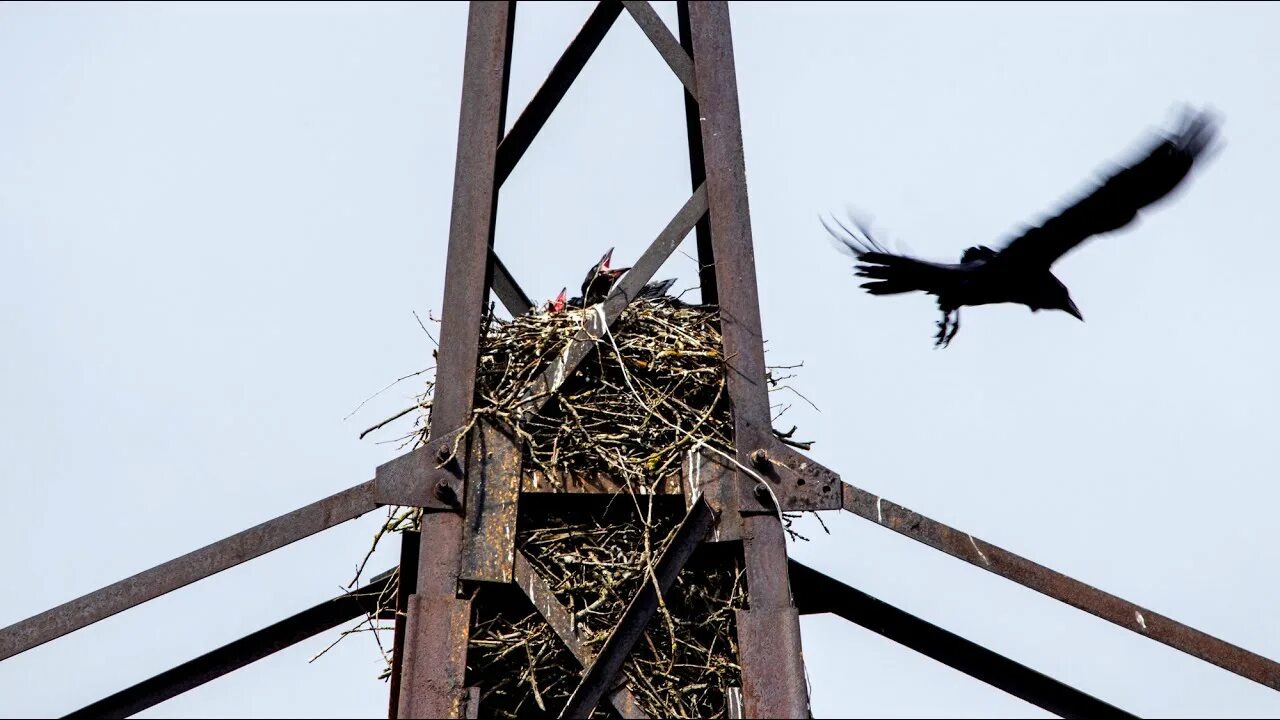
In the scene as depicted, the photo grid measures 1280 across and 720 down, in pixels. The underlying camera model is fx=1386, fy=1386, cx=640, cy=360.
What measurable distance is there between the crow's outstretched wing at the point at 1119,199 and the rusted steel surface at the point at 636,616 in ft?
10.7

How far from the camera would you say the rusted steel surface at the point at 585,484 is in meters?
4.75

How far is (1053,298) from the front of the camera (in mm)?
7781

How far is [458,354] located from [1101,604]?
2304 millimetres

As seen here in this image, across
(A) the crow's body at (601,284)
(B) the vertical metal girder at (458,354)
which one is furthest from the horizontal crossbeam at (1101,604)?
(A) the crow's body at (601,284)

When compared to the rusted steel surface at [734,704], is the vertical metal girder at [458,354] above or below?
above

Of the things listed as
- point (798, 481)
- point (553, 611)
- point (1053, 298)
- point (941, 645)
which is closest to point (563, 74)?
point (798, 481)

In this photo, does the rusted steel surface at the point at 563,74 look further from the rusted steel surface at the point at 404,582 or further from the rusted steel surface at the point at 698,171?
the rusted steel surface at the point at 404,582

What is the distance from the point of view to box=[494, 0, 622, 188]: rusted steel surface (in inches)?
206

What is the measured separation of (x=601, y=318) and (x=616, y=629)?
118 cm

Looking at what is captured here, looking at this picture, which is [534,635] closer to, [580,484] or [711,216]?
[580,484]

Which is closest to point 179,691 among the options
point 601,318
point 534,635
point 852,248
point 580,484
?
point 534,635

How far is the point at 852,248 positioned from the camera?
663 cm

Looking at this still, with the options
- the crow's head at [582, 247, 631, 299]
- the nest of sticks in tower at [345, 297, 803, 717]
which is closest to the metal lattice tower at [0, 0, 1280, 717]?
the nest of sticks in tower at [345, 297, 803, 717]

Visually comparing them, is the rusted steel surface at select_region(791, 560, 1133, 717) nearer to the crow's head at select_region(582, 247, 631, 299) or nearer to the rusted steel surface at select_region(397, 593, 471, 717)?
the rusted steel surface at select_region(397, 593, 471, 717)
